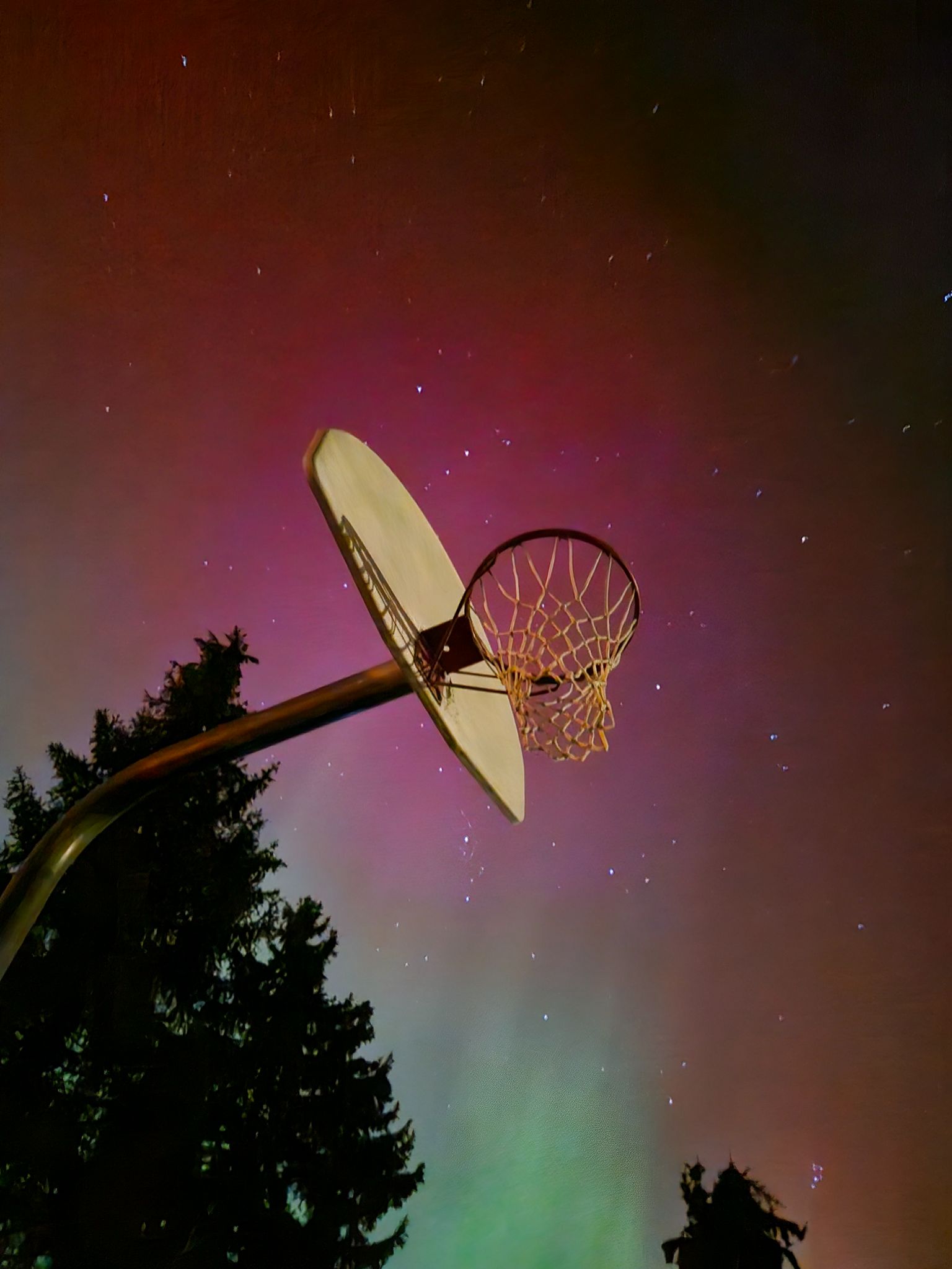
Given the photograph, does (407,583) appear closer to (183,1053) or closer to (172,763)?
(172,763)

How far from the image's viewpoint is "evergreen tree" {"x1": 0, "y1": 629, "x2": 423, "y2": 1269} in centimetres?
329

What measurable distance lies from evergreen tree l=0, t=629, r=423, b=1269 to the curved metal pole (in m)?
1.60

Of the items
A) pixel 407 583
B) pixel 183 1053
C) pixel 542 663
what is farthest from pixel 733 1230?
pixel 407 583

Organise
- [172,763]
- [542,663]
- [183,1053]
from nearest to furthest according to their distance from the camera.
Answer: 1. [172,763]
2. [542,663]
3. [183,1053]

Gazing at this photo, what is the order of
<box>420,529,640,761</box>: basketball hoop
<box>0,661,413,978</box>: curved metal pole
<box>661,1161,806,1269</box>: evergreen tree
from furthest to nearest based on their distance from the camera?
<box>661,1161,806,1269</box>: evergreen tree < <box>420,529,640,761</box>: basketball hoop < <box>0,661,413,978</box>: curved metal pole

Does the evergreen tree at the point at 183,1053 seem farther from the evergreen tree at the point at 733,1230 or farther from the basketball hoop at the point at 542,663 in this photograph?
the basketball hoop at the point at 542,663

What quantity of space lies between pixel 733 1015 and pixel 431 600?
2647 millimetres

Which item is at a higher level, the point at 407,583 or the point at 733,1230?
the point at 407,583

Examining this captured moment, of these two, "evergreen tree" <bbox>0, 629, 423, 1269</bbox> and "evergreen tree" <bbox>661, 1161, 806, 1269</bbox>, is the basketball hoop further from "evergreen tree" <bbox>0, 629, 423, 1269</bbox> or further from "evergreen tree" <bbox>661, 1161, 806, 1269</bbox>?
"evergreen tree" <bbox>661, 1161, 806, 1269</bbox>

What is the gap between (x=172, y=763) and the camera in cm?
176

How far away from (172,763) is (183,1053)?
→ 232 cm

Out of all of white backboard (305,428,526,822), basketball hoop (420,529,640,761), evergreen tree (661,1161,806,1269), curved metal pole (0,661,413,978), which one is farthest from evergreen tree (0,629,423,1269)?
basketball hoop (420,529,640,761)

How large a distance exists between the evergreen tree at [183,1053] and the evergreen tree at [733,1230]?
1.05 metres

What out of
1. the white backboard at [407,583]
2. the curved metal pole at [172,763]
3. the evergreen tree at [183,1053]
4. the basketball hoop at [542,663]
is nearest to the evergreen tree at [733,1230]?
the evergreen tree at [183,1053]
